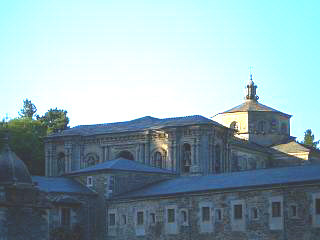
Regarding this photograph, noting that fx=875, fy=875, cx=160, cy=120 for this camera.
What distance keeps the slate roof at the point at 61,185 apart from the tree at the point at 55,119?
147ft

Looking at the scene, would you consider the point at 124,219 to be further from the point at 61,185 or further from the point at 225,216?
the point at 225,216

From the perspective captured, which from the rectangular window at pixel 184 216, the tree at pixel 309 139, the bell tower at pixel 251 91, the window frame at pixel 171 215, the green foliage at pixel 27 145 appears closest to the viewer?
the rectangular window at pixel 184 216

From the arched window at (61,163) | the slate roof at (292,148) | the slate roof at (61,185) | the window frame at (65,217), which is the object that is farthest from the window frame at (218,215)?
the slate roof at (292,148)

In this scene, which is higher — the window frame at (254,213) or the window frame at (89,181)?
the window frame at (89,181)

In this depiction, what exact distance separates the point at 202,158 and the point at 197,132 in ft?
6.97

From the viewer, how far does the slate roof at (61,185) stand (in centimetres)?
5556

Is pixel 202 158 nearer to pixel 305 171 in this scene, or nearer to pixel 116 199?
pixel 116 199

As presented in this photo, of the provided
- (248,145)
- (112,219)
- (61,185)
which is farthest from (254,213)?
(248,145)

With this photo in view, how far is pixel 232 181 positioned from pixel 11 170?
48.3 feet

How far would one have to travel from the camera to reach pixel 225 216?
49.3 meters

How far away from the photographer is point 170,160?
71.0m

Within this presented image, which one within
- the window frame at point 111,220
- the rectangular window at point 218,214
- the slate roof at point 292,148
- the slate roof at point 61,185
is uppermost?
the slate roof at point 292,148

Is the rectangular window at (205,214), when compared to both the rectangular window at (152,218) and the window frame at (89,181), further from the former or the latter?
the window frame at (89,181)

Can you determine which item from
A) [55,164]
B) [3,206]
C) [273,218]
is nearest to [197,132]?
[55,164]
